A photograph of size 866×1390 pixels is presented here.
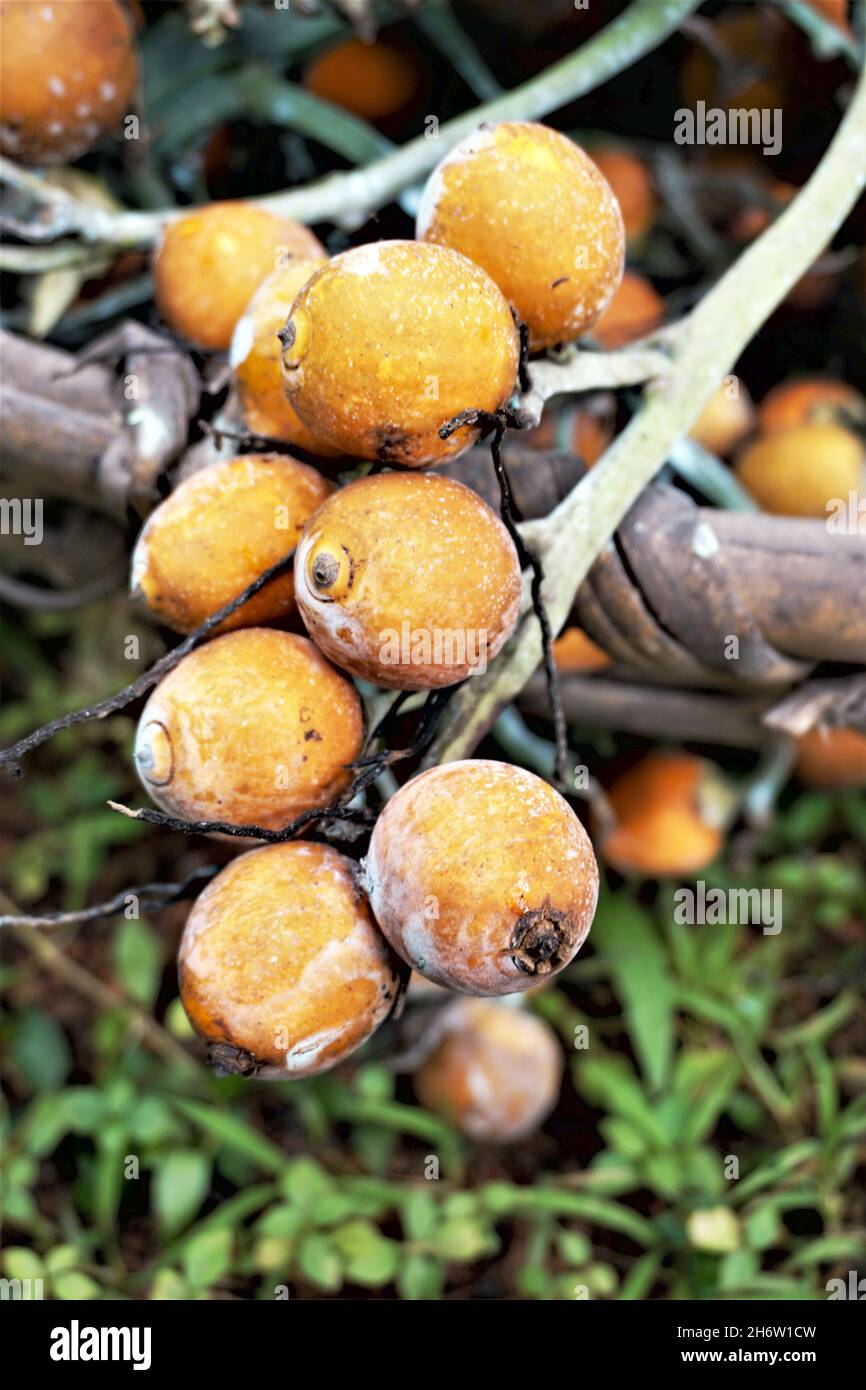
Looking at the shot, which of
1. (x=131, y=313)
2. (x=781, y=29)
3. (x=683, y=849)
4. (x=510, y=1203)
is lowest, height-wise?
(x=510, y=1203)

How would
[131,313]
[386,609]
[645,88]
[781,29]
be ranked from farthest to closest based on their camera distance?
1. [645,88]
2. [781,29]
3. [131,313]
4. [386,609]

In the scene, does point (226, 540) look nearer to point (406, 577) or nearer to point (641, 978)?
point (406, 577)

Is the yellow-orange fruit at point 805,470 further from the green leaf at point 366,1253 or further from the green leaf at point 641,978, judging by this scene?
the green leaf at point 366,1253

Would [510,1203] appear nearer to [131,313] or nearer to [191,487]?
[191,487]

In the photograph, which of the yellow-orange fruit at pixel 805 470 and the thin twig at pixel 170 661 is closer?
the thin twig at pixel 170 661

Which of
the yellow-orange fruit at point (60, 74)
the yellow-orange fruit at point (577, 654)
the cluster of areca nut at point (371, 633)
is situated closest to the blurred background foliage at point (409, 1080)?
the yellow-orange fruit at point (60, 74)

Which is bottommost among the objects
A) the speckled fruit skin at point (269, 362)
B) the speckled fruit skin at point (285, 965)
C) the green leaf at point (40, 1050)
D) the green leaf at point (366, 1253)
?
the green leaf at point (366, 1253)

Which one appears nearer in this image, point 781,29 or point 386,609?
point 386,609
